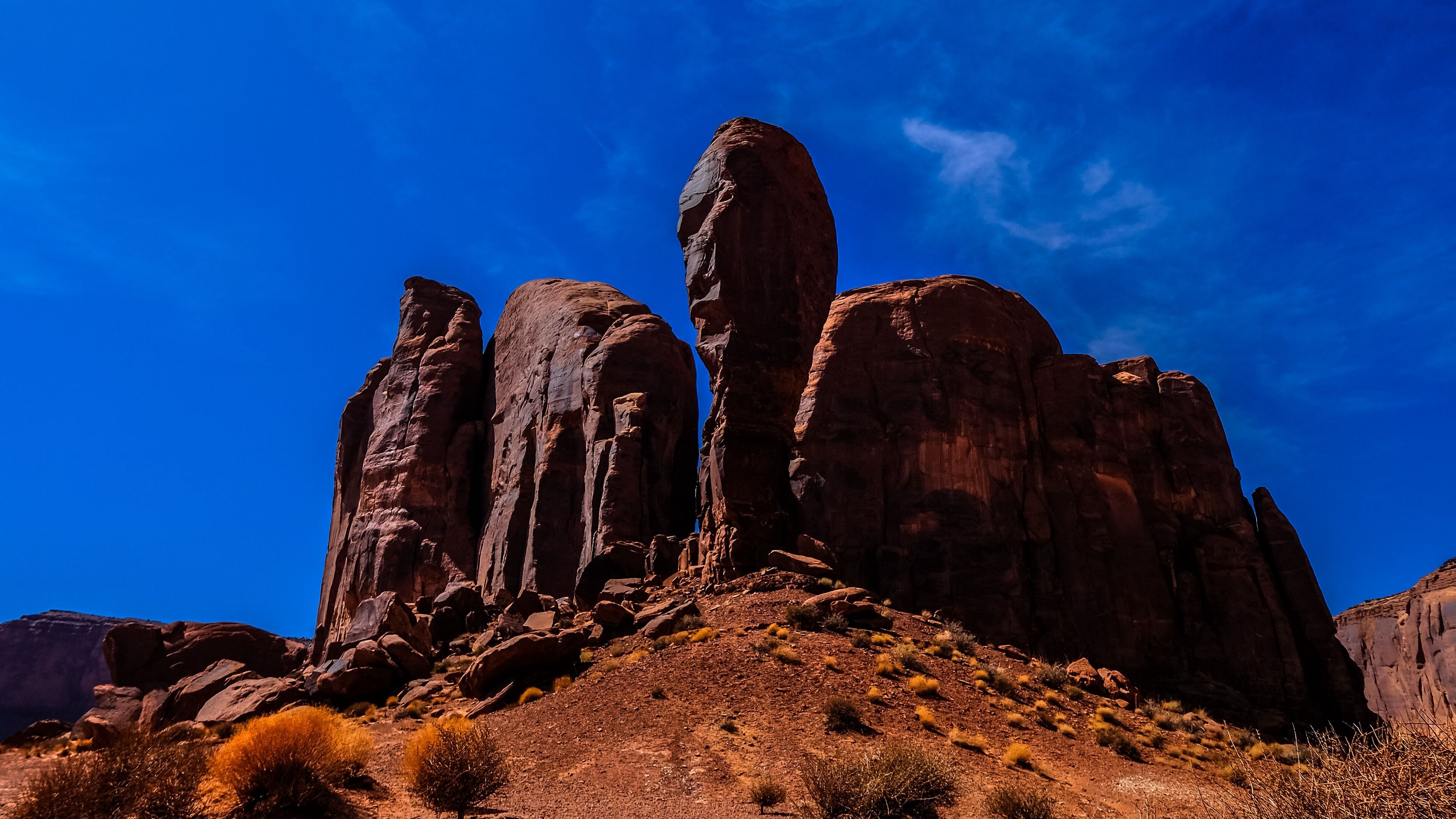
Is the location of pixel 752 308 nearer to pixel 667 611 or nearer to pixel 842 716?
pixel 667 611

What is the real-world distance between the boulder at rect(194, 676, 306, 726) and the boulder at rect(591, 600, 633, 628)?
7.66 m

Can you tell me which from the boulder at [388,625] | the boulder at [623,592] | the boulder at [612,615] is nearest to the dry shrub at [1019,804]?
the boulder at [612,615]

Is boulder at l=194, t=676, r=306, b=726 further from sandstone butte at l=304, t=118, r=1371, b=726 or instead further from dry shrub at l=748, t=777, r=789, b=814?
dry shrub at l=748, t=777, r=789, b=814

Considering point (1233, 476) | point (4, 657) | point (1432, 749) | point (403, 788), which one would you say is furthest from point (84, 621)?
point (1432, 749)

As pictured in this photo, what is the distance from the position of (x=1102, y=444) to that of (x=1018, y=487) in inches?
154

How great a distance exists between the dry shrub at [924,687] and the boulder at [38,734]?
71.6 feet

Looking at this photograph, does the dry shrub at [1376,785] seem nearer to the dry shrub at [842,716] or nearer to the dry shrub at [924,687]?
the dry shrub at [842,716]

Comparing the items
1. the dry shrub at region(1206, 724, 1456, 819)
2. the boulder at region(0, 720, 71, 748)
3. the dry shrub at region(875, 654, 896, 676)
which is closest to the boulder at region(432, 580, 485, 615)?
the boulder at region(0, 720, 71, 748)

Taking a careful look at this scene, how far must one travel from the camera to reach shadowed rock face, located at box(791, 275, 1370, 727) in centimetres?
2762

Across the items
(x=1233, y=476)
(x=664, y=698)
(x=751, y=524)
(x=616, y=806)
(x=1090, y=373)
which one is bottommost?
(x=616, y=806)

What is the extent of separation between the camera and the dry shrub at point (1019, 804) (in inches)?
522

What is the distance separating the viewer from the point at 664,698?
19094 mm

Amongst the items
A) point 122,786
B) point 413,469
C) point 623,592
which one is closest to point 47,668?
point 413,469

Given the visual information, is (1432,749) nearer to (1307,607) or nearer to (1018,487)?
(1018,487)
